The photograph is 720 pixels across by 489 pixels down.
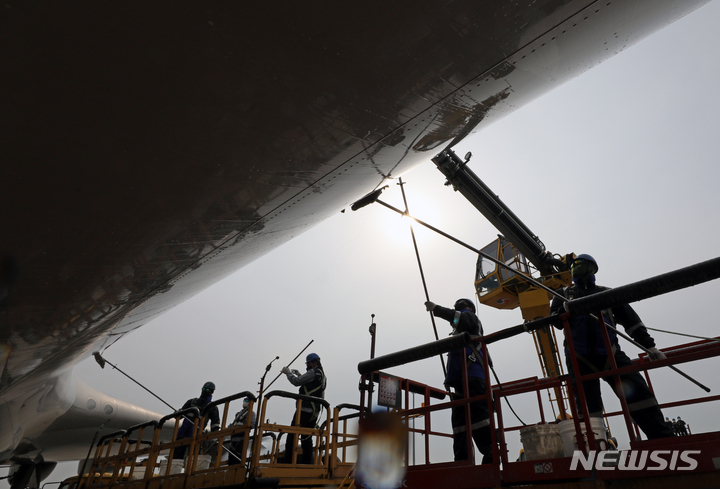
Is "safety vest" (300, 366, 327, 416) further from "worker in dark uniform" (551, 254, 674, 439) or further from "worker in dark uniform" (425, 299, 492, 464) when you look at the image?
"worker in dark uniform" (551, 254, 674, 439)

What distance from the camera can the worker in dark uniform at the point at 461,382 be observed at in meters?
3.96

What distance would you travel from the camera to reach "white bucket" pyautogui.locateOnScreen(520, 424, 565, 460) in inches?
114

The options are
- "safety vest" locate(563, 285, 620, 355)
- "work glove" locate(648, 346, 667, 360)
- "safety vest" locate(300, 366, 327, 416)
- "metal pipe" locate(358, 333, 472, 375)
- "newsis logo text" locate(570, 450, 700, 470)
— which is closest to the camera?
"newsis logo text" locate(570, 450, 700, 470)

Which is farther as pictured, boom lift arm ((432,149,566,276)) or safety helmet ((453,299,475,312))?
boom lift arm ((432,149,566,276))

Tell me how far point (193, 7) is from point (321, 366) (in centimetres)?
586

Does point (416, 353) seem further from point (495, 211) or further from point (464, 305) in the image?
point (495, 211)

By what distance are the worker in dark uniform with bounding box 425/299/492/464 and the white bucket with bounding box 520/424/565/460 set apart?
1.75 ft

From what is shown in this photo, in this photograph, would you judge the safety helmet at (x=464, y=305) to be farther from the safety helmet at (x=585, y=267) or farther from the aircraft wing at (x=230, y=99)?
the aircraft wing at (x=230, y=99)

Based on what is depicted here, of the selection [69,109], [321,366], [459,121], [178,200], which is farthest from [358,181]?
[321,366]

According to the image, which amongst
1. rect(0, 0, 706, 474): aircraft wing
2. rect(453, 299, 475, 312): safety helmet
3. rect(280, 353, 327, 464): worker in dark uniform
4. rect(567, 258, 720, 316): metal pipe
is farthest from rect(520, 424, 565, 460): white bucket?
rect(280, 353, 327, 464): worker in dark uniform

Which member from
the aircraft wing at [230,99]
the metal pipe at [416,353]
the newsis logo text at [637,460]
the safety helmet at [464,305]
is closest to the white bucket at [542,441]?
the newsis logo text at [637,460]

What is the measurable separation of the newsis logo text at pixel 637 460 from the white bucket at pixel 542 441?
45 centimetres

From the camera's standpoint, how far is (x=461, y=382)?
4301 mm

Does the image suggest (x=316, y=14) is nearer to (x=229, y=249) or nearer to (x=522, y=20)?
(x=522, y=20)
